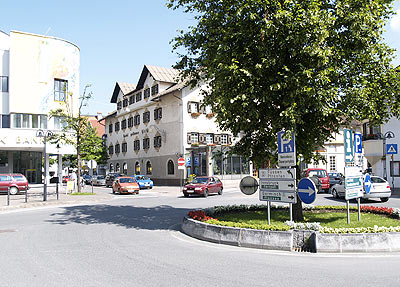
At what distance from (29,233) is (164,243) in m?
4.74

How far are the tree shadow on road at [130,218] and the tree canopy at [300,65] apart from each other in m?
4.75

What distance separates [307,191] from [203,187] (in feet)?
56.8

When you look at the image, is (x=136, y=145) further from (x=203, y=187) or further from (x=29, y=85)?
(x=203, y=187)

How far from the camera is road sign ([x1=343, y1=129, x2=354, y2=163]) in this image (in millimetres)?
10727

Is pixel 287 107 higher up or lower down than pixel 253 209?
higher up

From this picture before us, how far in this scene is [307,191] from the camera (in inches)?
375

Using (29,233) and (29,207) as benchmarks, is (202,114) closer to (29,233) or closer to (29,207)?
(29,207)

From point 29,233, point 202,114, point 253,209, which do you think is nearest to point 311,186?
point 253,209

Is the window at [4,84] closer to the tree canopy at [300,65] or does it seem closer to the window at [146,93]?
the window at [146,93]

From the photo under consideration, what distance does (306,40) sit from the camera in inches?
388

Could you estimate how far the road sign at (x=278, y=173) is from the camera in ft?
32.7

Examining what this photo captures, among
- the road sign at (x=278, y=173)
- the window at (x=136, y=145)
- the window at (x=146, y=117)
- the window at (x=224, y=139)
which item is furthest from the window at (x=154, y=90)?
the road sign at (x=278, y=173)

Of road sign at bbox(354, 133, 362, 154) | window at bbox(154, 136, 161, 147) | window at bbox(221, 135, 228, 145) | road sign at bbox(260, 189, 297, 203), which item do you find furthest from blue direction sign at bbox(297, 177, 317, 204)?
window at bbox(154, 136, 161, 147)

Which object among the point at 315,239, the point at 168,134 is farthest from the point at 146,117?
the point at 315,239
